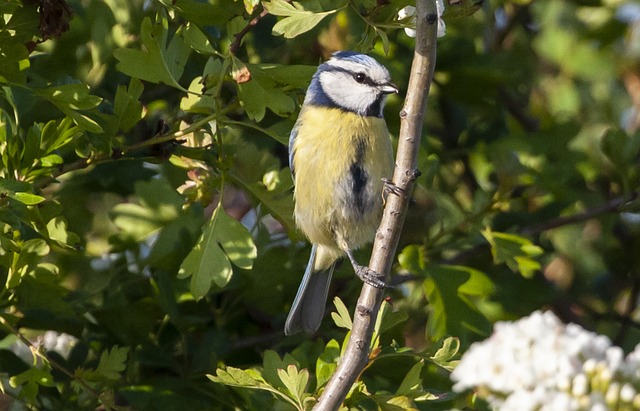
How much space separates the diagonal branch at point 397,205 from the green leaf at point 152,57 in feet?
2.19

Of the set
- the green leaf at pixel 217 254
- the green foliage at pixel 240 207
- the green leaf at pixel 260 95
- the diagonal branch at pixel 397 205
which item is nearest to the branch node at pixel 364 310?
the diagonal branch at pixel 397 205

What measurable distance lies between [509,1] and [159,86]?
147cm

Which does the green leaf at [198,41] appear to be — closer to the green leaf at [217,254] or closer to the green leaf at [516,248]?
the green leaf at [217,254]

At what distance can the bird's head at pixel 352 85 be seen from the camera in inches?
128

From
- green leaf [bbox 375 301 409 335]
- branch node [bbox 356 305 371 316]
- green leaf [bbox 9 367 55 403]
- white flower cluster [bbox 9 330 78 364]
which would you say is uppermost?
branch node [bbox 356 305 371 316]

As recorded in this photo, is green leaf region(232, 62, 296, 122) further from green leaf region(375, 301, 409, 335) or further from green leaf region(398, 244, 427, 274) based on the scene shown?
green leaf region(398, 244, 427, 274)

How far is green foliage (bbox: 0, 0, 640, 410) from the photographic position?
2508 mm

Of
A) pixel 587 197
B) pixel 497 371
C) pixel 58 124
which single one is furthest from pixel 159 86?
pixel 497 371

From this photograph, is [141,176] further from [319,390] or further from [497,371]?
[497,371]

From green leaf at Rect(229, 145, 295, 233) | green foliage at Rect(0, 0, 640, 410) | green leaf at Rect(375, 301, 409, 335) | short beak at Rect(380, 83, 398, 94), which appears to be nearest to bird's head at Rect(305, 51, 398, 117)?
short beak at Rect(380, 83, 398, 94)

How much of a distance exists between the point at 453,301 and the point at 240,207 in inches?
53.5

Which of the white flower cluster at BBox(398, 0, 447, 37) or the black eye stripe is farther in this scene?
the black eye stripe

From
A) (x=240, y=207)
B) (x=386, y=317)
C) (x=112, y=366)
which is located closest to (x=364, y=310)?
(x=386, y=317)

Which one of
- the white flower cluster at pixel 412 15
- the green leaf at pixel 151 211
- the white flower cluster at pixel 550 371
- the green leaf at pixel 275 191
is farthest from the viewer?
the green leaf at pixel 151 211
